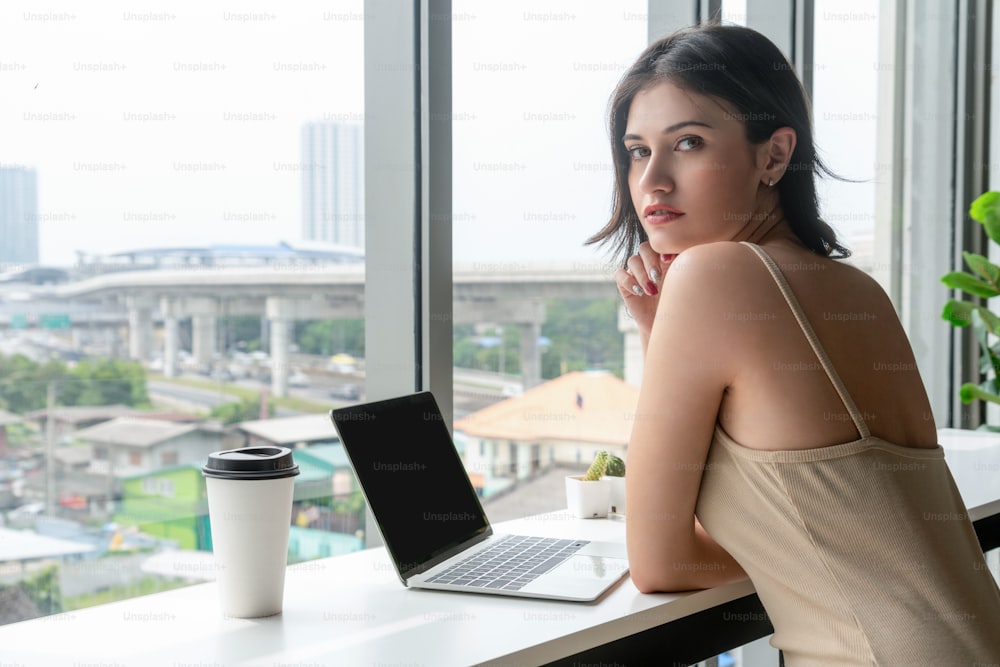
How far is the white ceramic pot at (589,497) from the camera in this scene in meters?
1.77

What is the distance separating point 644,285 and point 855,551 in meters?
0.64

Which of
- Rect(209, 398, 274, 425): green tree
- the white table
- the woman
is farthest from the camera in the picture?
Rect(209, 398, 274, 425): green tree

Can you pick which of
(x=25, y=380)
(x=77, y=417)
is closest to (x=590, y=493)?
(x=25, y=380)

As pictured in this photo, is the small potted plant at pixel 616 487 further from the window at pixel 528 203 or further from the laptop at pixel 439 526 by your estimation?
the laptop at pixel 439 526

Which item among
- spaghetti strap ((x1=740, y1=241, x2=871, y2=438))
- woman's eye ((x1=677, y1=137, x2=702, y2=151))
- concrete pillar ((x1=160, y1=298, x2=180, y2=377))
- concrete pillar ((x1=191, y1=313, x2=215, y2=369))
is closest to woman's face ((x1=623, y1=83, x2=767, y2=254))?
woman's eye ((x1=677, y1=137, x2=702, y2=151))

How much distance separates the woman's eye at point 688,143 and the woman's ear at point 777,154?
11 cm

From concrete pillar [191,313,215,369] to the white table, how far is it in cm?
242

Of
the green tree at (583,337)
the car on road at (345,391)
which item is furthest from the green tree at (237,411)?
the green tree at (583,337)

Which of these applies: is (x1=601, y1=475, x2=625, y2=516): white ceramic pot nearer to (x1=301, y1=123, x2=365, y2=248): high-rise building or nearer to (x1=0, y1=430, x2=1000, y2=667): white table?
(x1=0, y1=430, x2=1000, y2=667): white table

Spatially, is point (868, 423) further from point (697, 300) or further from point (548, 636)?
point (548, 636)

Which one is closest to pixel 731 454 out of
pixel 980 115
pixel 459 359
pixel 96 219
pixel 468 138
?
pixel 459 359

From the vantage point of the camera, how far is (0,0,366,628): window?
5.96ft

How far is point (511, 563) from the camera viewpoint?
4.61 ft

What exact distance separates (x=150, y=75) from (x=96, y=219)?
430 mm
